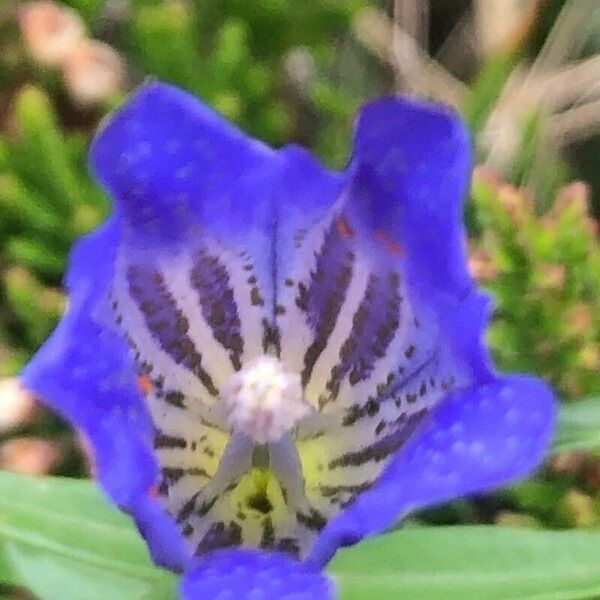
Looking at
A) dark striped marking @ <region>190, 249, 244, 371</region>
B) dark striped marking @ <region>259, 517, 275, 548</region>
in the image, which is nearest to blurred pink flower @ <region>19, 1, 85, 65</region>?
dark striped marking @ <region>190, 249, 244, 371</region>

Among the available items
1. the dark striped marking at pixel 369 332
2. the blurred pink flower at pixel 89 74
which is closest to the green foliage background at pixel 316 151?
the blurred pink flower at pixel 89 74

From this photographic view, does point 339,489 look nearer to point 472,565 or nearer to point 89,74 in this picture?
point 472,565

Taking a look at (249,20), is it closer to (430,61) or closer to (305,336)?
(430,61)

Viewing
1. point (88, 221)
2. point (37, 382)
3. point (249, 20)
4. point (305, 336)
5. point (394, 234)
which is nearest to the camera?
point (37, 382)

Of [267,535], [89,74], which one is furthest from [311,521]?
[89,74]

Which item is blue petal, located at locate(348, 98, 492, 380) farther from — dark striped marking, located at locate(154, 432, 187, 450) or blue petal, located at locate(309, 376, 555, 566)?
dark striped marking, located at locate(154, 432, 187, 450)

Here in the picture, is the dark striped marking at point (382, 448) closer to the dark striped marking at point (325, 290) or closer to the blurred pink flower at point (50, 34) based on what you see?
the dark striped marking at point (325, 290)

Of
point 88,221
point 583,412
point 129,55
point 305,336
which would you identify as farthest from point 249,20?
point 583,412
